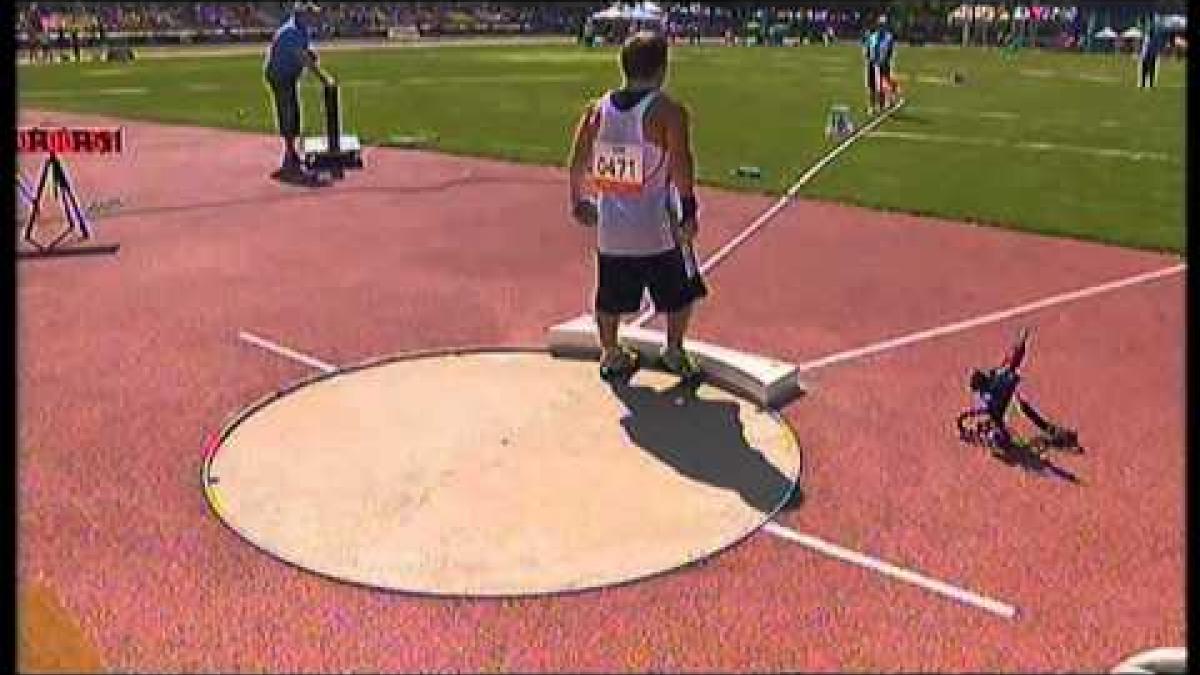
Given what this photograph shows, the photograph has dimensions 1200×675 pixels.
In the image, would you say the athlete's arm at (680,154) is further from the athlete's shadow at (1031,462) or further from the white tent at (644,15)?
the white tent at (644,15)

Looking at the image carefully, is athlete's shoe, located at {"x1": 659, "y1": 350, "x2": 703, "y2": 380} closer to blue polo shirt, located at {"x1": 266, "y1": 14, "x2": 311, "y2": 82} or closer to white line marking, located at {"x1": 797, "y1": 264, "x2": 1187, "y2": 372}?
white line marking, located at {"x1": 797, "y1": 264, "x2": 1187, "y2": 372}

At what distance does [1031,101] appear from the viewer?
25.4 metres

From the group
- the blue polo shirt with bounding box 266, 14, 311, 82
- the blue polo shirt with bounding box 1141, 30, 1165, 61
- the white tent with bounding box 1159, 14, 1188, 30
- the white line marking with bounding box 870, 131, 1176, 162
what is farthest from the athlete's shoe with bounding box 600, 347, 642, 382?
the white tent with bounding box 1159, 14, 1188, 30

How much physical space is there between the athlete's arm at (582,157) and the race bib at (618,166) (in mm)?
88

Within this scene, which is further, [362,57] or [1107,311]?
[362,57]

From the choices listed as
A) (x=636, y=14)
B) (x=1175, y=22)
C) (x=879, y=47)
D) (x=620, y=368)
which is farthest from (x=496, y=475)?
(x=636, y=14)

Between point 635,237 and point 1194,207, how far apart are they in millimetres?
2751

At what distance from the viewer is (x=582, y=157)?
6.58 m

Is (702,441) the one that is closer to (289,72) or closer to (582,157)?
(582,157)

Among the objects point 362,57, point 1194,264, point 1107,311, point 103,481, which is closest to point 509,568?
point 103,481

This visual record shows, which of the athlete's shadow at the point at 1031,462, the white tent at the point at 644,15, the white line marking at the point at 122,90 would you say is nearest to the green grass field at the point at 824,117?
the white line marking at the point at 122,90

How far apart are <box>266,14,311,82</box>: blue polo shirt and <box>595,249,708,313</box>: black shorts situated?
30.3 ft

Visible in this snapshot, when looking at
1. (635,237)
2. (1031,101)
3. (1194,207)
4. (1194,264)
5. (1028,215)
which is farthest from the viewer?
(1031,101)

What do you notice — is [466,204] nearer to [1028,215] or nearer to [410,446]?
[1028,215]
